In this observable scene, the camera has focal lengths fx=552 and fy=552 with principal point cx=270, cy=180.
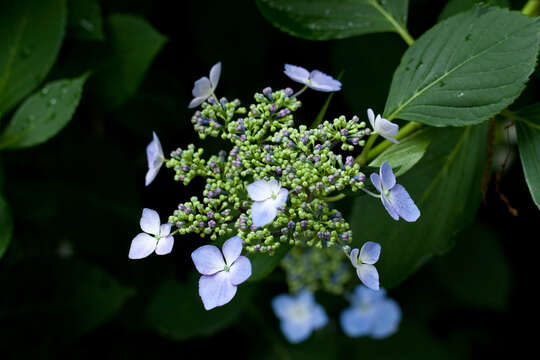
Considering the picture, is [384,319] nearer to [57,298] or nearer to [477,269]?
[477,269]

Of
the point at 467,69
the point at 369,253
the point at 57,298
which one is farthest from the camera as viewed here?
the point at 57,298

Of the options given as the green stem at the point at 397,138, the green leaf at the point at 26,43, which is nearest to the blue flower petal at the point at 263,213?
the green stem at the point at 397,138

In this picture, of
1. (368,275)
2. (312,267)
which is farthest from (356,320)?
(368,275)

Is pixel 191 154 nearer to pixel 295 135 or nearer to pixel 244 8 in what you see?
pixel 295 135

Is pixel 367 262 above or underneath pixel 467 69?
underneath

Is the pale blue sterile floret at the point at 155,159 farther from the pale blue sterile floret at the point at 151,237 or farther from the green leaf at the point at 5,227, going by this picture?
the green leaf at the point at 5,227

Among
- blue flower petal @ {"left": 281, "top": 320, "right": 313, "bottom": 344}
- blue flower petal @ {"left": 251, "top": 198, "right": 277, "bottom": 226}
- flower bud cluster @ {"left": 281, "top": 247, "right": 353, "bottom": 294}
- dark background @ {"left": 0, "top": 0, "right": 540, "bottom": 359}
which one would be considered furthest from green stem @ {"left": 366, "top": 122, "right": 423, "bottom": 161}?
blue flower petal @ {"left": 281, "top": 320, "right": 313, "bottom": 344}
